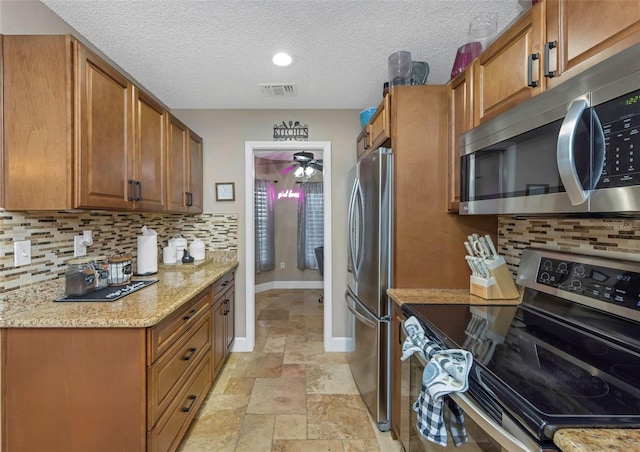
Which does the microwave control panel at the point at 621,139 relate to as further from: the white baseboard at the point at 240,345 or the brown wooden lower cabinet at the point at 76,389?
the white baseboard at the point at 240,345

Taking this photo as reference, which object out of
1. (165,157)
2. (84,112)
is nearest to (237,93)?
(165,157)

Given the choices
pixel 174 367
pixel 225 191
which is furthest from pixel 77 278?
pixel 225 191

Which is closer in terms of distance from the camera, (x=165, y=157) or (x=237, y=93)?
(x=165, y=157)

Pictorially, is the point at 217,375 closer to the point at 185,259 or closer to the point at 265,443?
the point at 265,443

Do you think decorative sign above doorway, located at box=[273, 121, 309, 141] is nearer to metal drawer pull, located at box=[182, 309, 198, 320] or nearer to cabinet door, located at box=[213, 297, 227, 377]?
cabinet door, located at box=[213, 297, 227, 377]

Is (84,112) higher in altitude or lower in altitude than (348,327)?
higher

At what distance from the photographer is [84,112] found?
1308 mm

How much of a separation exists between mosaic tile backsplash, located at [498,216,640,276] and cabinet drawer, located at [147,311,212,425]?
1899mm

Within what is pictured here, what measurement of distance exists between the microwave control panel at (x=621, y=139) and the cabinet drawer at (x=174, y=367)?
1.79 metres

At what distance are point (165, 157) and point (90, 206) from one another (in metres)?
0.81

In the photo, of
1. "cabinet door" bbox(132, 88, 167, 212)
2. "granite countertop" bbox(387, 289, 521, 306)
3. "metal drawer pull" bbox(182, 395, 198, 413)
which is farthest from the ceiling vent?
"metal drawer pull" bbox(182, 395, 198, 413)

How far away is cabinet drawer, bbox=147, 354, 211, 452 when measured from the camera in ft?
4.26

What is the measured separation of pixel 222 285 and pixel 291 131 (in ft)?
5.25

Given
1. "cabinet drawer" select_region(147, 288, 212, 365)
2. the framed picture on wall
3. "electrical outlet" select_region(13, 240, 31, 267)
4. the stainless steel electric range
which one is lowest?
"cabinet drawer" select_region(147, 288, 212, 365)
